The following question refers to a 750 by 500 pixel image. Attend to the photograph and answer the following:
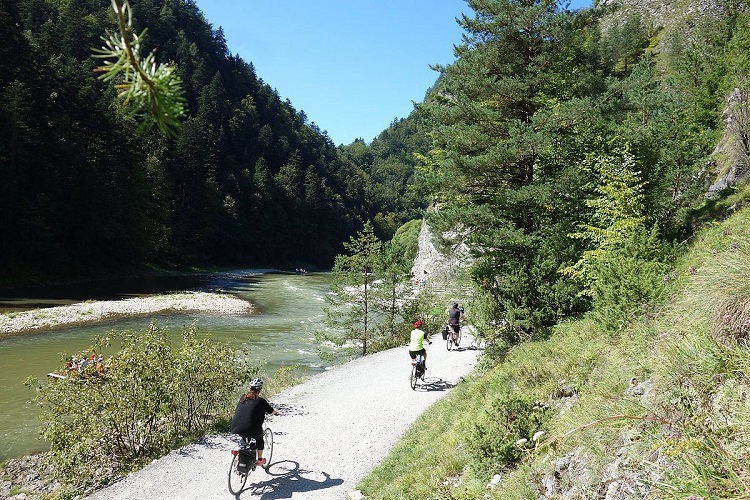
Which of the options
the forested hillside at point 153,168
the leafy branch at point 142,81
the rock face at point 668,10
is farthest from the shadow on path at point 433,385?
the rock face at point 668,10

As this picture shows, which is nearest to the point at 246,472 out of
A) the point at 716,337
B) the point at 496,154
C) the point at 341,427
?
the point at 341,427

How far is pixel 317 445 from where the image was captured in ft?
31.4

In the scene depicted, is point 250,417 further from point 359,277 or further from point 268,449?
point 359,277

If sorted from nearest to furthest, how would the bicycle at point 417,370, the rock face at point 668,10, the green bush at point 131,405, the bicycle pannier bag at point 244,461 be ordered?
1. the bicycle pannier bag at point 244,461
2. the green bush at point 131,405
3. the bicycle at point 417,370
4. the rock face at point 668,10

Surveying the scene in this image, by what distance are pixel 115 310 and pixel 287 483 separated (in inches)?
1000

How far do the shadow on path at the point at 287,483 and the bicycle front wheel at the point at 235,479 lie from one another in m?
0.10

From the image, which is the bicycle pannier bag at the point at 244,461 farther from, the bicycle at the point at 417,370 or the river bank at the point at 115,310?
the river bank at the point at 115,310

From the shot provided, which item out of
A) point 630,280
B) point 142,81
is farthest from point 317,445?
point 142,81

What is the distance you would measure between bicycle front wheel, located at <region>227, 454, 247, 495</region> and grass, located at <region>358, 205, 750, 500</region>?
2175 millimetres

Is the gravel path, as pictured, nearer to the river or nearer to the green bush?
the green bush

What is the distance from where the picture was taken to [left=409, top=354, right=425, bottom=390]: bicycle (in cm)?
1298

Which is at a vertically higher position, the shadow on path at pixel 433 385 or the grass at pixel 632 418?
the grass at pixel 632 418

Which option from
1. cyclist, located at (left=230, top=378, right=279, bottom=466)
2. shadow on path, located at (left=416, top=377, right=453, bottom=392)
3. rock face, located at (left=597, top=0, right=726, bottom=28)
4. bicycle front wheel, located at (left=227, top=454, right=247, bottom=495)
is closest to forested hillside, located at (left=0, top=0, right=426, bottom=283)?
cyclist, located at (left=230, top=378, right=279, bottom=466)

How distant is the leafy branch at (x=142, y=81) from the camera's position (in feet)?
4.85
